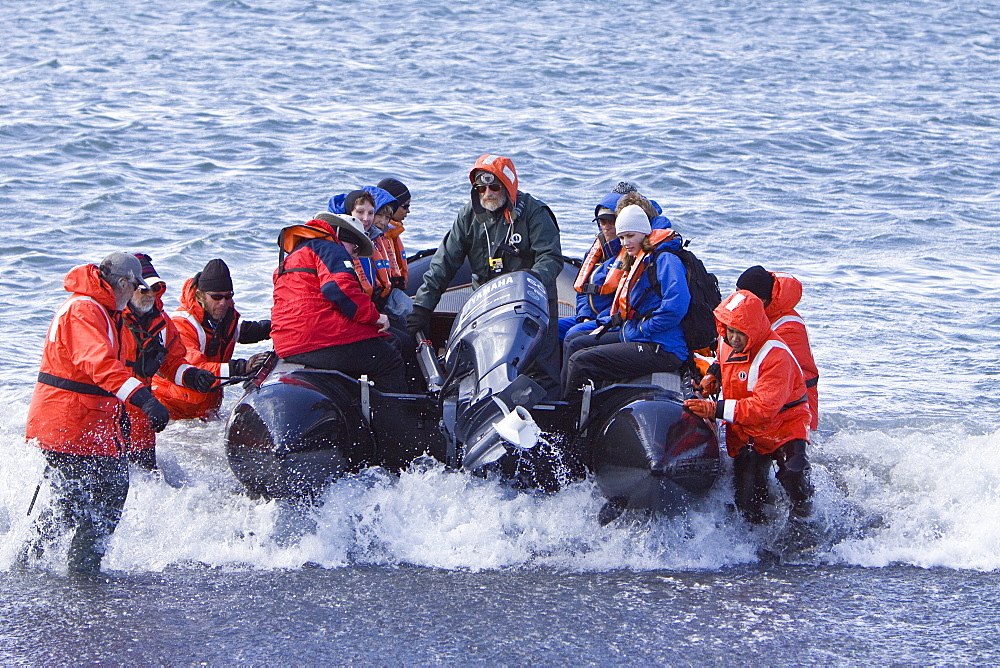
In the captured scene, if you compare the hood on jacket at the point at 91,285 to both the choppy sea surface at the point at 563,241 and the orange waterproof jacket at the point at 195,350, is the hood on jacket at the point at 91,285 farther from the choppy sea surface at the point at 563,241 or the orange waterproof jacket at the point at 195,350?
the orange waterproof jacket at the point at 195,350

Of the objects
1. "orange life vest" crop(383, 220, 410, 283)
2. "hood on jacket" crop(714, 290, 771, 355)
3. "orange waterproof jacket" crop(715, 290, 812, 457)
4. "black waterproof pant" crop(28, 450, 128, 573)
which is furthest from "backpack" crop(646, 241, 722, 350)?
"black waterproof pant" crop(28, 450, 128, 573)

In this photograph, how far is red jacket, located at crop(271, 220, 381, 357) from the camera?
5.40 m

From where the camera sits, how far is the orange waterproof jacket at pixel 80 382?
4742mm

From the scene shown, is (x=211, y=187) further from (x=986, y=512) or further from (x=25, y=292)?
(x=986, y=512)

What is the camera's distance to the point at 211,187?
47.6 feet

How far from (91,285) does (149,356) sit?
0.63 metres

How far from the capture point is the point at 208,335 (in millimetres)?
6379

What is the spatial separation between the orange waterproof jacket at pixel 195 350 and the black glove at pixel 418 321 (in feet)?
3.36

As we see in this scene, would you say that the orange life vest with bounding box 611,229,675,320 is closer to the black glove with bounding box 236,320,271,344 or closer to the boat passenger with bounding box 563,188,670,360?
the boat passenger with bounding box 563,188,670,360

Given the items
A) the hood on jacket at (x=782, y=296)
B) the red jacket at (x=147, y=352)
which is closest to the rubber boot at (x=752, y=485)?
the hood on jacket at (x=782, y=296)

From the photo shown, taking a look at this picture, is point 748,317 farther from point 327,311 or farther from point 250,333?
point 250,333

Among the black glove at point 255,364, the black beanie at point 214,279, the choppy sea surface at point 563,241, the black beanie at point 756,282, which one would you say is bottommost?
the choppy sea surface at point 563,241

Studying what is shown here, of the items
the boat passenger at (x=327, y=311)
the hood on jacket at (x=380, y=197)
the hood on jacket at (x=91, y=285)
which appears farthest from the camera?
the hood on jacket at (x=380, y=197)

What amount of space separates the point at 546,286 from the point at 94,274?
7.27ft
